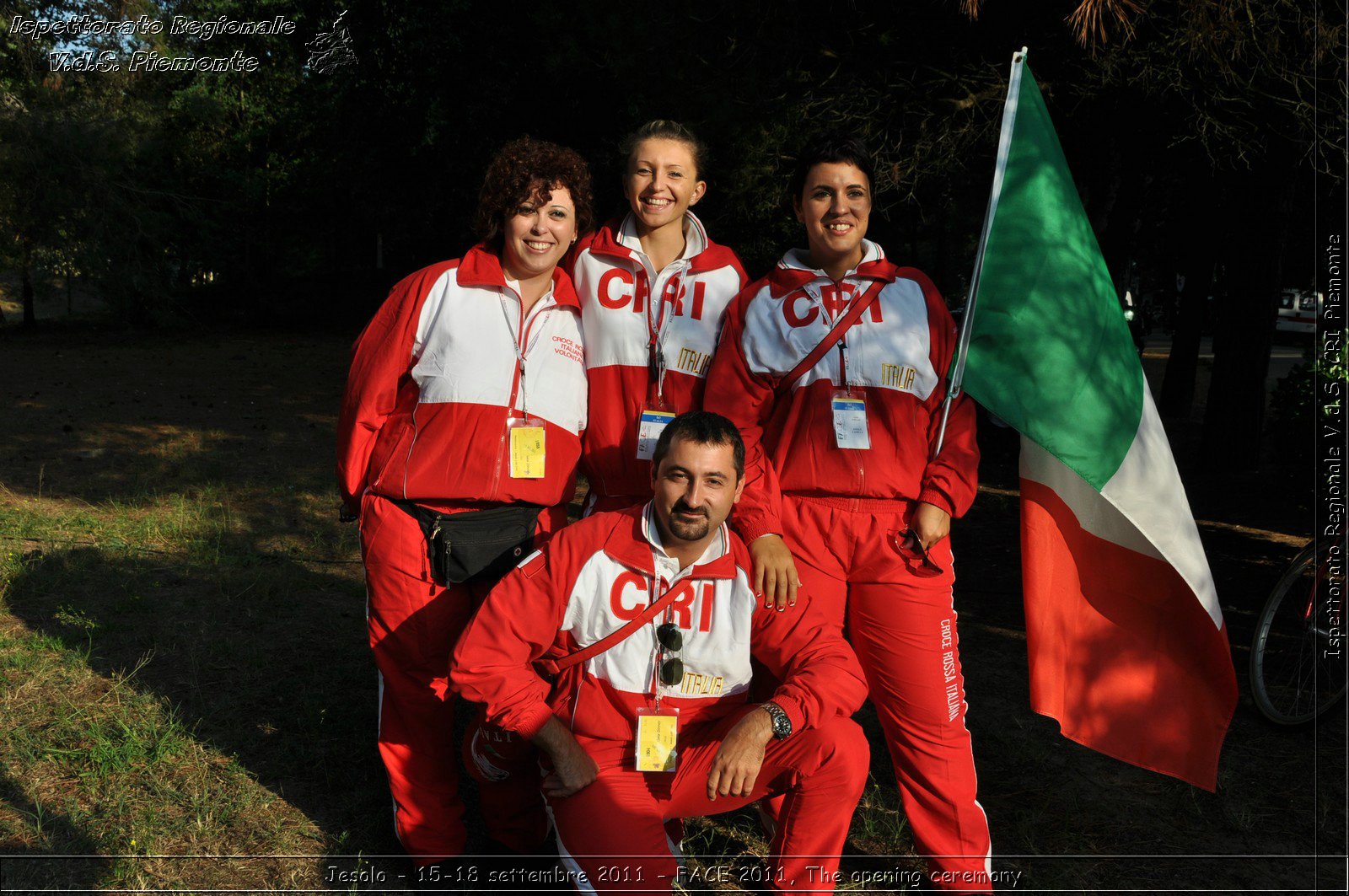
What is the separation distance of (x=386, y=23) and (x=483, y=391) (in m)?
11.8

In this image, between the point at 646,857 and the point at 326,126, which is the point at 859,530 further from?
the point at 326,126

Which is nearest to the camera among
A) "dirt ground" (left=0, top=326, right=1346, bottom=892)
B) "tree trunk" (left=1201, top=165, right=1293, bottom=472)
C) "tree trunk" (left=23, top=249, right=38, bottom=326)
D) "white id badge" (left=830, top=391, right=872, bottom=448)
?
"white id badge" (left=830, top=391, right=872, bottom=448)

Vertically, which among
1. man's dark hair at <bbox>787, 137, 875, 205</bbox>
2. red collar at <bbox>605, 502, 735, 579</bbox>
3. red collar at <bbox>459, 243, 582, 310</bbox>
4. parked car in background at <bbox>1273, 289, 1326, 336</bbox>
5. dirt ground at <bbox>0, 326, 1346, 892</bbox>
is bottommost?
dirt ground at <bbox>0, 326, 1346, 892</bbox>

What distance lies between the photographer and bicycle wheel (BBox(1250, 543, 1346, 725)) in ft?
16.0

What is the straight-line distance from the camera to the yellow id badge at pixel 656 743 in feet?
10.2

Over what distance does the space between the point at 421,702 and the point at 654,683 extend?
0.85 m

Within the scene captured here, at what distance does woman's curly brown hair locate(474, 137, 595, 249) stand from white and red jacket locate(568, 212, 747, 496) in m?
0.21

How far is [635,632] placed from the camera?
10.4ft

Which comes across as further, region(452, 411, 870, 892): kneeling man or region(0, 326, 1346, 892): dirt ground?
region(0, 326, 1346, 892): dirt ground

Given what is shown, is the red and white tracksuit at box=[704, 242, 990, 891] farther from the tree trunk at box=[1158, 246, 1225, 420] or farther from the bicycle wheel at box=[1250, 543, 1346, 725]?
the tree trunk at box=[1158, 246, 1225, 420]

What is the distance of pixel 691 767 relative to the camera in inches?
124

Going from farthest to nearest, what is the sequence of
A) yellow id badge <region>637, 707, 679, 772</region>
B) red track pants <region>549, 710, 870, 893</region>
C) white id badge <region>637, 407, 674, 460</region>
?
white id badge <region>637, 407, 674, 460</region>, yellow id badge <region>637, 707, 679, 772</region>, red track pants <region>549, 710, 870, 893</region>

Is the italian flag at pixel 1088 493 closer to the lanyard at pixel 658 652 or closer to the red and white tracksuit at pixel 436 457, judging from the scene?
the lanyard at pixel 658 652

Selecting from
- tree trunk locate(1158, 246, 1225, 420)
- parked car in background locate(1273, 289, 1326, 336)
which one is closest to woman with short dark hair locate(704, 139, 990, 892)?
tree trunk locate(1158, 246, 1225, 420)
